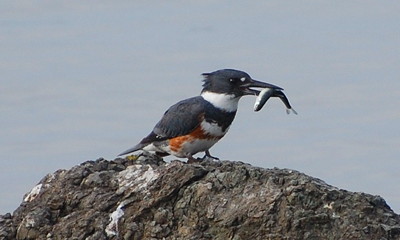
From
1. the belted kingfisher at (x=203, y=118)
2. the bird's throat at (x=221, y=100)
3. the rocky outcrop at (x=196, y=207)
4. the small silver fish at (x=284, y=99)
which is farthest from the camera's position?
the small silver fish at (x=284, y=99)

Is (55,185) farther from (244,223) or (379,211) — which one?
(379,211)

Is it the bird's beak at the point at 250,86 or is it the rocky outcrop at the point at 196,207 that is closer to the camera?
the rocky outcrop at the point at 196,207

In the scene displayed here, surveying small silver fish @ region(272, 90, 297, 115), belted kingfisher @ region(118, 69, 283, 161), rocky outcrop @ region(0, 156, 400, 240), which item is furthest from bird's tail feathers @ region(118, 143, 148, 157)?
rocky outcrop @ region(0, 156, 400, 240)

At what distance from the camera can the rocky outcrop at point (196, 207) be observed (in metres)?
7.05

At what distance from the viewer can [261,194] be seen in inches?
281

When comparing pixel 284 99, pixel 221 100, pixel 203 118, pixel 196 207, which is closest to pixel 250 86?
pixel 221 100

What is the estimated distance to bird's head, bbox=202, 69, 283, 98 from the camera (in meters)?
10.6

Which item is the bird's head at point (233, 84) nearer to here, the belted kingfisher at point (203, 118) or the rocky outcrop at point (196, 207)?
the belted kingfisher at point (203, 118)

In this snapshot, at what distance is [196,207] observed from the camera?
23.8 ft

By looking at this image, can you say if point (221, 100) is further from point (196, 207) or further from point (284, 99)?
point (196, 207)

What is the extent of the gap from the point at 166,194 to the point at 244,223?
59cm

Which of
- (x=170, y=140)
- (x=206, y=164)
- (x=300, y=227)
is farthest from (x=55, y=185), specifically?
(x=170, y=140)

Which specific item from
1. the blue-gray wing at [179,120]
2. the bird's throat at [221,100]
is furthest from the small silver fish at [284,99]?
the blue-gray wing at [179,120]

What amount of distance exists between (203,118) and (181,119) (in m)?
0.20
